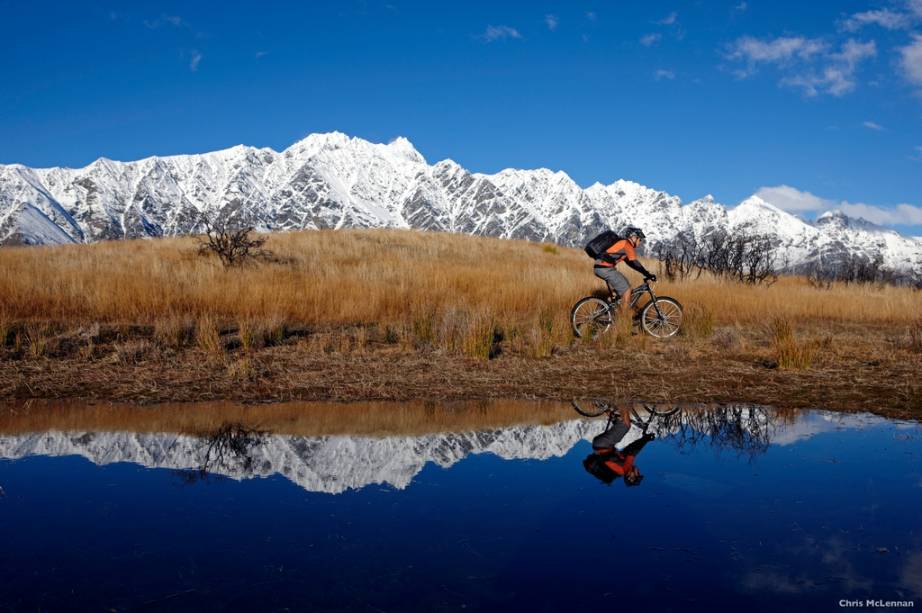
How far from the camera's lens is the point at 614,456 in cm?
571

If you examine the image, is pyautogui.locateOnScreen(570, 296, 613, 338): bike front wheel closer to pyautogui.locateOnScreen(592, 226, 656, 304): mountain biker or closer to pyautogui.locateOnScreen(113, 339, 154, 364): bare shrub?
pyautogui.locateOnScreen(592, 226, 656, 304): mountain biker

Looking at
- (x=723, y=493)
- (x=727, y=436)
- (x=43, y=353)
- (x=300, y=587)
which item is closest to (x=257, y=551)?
(x=300, y=587)

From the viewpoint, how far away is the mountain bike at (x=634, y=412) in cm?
691

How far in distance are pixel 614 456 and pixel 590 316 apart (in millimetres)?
7068

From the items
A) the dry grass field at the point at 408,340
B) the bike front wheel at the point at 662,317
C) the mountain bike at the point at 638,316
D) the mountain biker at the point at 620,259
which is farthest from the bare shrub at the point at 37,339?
the bike front wheel at the point at 662,317

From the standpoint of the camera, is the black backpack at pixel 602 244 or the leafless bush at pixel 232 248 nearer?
the black backpack at pixel 602 244

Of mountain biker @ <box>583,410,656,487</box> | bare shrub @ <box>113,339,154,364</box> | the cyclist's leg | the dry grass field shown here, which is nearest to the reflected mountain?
mountain biker @ <box>583,410,656,487</box>

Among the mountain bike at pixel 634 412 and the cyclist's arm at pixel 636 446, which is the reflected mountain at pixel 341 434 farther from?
the cyclist's arm at pixel 636 446

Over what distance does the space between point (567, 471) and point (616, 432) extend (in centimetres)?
130

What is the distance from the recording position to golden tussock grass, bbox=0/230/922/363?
1100 centimetres

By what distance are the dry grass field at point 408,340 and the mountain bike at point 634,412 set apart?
1.63ft

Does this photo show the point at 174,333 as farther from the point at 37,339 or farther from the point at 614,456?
the point at 614,456

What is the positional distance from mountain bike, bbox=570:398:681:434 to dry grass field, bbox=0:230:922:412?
0.50 meters

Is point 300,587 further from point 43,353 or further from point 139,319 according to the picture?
point 139,319
